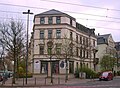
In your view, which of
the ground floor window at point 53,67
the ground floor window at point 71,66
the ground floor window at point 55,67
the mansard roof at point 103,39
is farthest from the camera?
the mansard roof at point 103,39

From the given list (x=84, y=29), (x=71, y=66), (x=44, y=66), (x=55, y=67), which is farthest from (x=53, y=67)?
(x=84, y=29)

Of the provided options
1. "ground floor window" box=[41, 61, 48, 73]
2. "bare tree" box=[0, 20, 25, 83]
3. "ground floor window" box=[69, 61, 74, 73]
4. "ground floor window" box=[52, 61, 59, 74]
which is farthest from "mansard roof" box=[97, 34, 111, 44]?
"bare tree" box=[0, 20, 25, 83]

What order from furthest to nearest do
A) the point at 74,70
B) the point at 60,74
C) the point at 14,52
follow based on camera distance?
1. the point at 74,70
2. the point at 60,74
3. the point at 14,52

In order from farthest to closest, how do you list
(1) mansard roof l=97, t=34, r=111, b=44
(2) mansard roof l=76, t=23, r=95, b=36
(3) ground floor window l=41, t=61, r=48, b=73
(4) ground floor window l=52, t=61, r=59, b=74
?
(1) mansard roof l=97, t=34, r=111, b=44, (2) mansard roof l=76, t=23, r=95, b=36, (3) ground floor window l=41, t=61, r=48, b=73, (4) ground floor window l=52, t=61, r=59, b=74

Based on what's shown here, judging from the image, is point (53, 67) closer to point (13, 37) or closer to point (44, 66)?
point (44, 66)

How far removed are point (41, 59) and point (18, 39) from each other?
2616 centimetres

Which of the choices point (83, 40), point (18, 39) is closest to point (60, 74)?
point (83, 40)

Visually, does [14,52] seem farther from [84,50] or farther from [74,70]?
[84,50]

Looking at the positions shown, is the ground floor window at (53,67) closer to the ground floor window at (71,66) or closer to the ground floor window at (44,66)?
the ground floor window at (44,66)

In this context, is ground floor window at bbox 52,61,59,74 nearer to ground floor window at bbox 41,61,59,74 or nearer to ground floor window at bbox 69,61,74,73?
ground floor window at bbox 41,61,59,74

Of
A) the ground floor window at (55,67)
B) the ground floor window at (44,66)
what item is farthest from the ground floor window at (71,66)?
the ground floor window at (44,66)

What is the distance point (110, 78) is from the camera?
59.6 meters

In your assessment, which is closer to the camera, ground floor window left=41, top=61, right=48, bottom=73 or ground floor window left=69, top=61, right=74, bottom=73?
ground floor window left=41, top=61, right=48, bottom=73

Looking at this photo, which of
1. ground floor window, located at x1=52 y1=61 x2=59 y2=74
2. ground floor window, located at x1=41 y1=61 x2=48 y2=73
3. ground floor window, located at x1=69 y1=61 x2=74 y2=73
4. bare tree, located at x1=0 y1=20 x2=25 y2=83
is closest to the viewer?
bare tree, located at x1=0 y1=20 x2=25 y2=83
